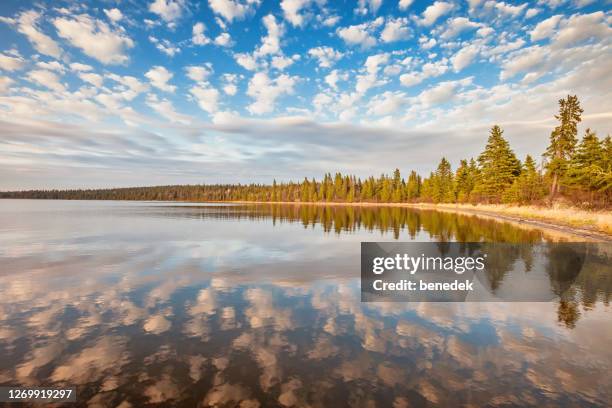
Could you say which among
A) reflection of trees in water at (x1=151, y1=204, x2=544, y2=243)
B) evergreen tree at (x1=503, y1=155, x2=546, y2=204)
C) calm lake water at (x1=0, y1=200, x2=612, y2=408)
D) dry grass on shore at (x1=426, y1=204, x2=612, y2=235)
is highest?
evergreen tree at (x1=503, y1=155, x2=546, y2=204)

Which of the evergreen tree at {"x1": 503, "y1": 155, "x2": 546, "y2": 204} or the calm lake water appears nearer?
the calm lake water

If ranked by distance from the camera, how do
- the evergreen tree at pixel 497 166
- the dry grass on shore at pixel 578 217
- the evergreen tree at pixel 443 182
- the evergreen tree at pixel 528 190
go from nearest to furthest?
1. the dry grass on shore at pixel 578 217
2. the evergreen tree at pixel 528 190
3. the evergreen tree at pixel 497 166
4. the evergreen tree at pixel 443 182

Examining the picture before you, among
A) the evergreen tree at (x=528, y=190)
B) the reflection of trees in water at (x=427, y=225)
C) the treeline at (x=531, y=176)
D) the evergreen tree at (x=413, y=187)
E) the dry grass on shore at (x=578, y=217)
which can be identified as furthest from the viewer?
the evergreen tree at (x=413, y=187)

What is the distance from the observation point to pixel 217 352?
20.6ft

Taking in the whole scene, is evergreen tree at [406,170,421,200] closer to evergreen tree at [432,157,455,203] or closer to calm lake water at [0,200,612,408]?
evergreen tree at [432,157,455,203]

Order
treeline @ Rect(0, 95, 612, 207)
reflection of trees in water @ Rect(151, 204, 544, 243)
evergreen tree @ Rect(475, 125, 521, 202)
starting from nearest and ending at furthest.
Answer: reflection of trees in water @ Rect(151, 204, 544, 243) < treeline @ Rect(0, 95, 612, 207) < evergreen tree @ Rect(475, 125, 521, 202)

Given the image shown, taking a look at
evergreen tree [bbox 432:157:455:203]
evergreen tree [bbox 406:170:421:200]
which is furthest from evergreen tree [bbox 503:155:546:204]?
evergreen tree [bbox 406:170:421:200]

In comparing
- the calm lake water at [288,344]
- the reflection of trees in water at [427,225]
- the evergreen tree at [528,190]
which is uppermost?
the evergreen tree at [528,190]

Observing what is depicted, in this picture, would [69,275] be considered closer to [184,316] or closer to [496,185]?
[184,316]

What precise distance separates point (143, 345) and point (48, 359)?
1610mm

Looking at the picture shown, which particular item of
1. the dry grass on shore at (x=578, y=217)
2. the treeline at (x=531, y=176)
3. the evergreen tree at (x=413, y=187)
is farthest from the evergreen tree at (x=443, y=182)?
the dry grass on shore at (x=578, y=217)

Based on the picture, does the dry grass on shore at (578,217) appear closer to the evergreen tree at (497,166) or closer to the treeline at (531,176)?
the treeline at (531,176)

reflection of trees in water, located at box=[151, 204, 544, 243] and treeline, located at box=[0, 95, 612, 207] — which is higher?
treeline, located at box=[0, 95, 612, 207]

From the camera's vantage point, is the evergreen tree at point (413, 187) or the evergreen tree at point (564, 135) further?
the evergreen tree at point (413, 187)
